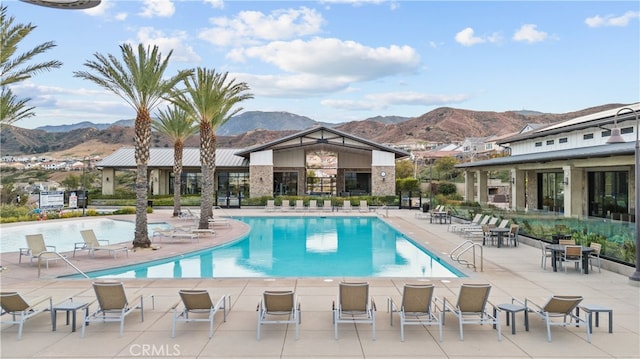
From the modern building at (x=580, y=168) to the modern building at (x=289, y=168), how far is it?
9792 mm

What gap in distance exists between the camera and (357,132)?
13488cm

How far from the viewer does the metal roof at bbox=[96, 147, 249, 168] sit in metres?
39.1

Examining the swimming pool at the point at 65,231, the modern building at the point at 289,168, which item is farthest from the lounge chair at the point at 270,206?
the swimming pool at the point at 65,231

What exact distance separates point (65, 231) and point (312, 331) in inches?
773

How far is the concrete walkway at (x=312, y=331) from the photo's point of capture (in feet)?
19.4

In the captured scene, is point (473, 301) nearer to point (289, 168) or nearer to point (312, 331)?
point (312, 331)

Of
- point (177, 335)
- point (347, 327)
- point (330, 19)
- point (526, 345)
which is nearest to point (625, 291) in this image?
point (526, 345)

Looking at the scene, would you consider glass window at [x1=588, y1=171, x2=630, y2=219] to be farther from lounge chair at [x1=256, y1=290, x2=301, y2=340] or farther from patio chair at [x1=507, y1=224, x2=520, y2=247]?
lounge chair at [x1=256, y1=290, x2=301, y2=340]

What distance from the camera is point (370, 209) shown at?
32750 mm

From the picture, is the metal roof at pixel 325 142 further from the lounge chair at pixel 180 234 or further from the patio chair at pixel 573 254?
the patio chair at pixel 573 254

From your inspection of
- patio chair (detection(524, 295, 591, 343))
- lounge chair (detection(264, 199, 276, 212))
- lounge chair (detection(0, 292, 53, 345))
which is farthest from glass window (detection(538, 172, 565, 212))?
lounge chair (detection(0, 292, 53, 345))

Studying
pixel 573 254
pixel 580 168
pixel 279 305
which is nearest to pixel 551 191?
pixel 580 168

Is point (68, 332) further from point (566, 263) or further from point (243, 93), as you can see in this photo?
point (243, 93)

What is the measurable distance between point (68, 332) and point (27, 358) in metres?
0.96
